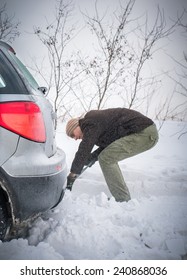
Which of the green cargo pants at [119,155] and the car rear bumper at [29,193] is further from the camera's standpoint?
the green cargo pants at [119,155]

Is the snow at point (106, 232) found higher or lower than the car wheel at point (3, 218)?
lower

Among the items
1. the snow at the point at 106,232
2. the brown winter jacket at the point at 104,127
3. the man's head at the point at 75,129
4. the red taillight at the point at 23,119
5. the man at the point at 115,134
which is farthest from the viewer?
the man's head at the point at 75,129

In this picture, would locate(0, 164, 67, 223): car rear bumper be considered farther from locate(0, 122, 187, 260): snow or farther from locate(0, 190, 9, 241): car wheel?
locate(0, 122, 187, 260): snow

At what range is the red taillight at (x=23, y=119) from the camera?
6.43ft

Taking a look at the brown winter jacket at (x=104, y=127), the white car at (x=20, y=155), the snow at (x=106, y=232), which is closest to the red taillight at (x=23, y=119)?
the white car at (x=20, y=155)

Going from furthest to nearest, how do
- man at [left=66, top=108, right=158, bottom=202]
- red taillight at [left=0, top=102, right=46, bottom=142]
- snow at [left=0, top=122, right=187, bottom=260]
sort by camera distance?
1. man at [left=66, top=108, right=158, bottom=202]
2. snow at [left=0, top=122, right=187, bottom=260]
3. red taillight at [left=0, top=102, right=46, bottom=142]

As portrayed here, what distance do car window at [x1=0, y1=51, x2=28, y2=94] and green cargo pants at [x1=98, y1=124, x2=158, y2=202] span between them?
62.4 inches

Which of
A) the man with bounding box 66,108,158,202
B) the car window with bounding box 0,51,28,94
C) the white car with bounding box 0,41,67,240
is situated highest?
the car window with bounding box 0,51,28,94

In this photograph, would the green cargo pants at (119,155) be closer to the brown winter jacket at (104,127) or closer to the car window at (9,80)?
the brown winter jacket at (104,127)

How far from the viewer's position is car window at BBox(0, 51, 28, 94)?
2028 millimetres

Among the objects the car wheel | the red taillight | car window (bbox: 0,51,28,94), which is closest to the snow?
the car wheel

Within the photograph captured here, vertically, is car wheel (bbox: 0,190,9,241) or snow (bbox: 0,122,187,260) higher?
car wheel (bbox: 0,190,9,241)

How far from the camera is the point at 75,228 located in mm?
2600
